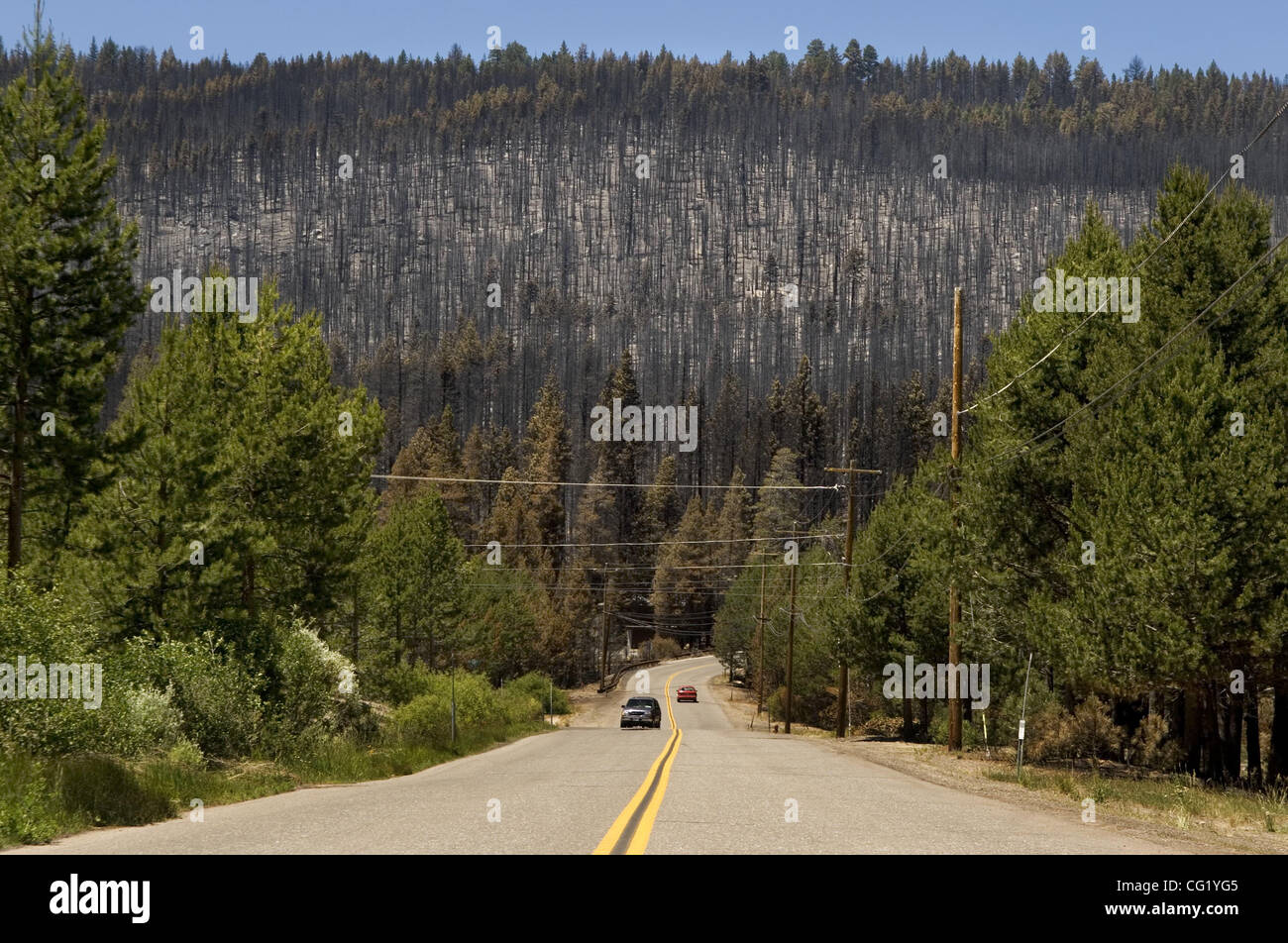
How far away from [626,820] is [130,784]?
20.7 ft

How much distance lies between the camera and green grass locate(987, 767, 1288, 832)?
49.5 feet

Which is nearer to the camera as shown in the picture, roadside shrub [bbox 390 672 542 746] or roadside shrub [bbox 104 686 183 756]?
roadside shrub [bbox 104 686 183 756]

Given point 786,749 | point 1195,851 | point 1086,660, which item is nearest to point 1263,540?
Answer: point 1086,660

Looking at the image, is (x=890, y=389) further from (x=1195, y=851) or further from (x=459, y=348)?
(x=1195, y=851)

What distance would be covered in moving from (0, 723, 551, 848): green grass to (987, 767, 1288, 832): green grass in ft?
41.6

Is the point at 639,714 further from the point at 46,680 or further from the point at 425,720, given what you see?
the point at 46,680

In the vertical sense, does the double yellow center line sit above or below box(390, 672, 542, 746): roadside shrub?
above

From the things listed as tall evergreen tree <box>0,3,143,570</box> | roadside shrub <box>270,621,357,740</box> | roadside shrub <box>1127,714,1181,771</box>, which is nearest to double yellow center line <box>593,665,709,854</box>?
Answer: roadside shrub <box>270,621,357,740</box>

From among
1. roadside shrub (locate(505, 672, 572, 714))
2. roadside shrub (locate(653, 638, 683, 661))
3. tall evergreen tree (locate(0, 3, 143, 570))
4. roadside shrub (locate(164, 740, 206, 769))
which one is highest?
tall evergreen tree (locate(0, 3, 143, 570))

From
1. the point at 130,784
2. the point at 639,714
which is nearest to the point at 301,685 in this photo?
the point at 130,784

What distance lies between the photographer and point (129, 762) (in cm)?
1672

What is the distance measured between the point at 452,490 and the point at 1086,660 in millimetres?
105032

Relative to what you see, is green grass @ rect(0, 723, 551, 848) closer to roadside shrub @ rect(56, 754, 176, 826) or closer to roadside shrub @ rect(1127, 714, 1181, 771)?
roadside shrub @ rect(56, 754, 176, 826)

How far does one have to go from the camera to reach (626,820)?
456 inches
